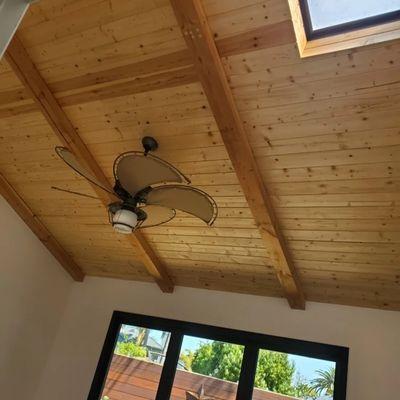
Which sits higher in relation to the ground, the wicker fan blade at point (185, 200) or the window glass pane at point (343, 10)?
the window glass pane at point (343, 10)

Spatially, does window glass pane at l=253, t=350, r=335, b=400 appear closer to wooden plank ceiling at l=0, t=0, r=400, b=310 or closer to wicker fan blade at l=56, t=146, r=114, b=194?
wooden plank ceiling at l=0, t=0, r=400, b=310

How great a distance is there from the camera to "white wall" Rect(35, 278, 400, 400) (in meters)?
3.14

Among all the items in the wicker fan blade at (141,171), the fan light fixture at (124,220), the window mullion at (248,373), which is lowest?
the window mullion at (248,373)

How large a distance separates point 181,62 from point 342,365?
2701 mm

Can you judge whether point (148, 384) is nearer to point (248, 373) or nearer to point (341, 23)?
point (248, 373)

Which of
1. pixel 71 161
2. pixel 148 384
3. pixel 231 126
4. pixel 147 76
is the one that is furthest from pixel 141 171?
pixel 148 384

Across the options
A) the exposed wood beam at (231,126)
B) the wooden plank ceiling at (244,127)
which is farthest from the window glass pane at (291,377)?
the exposed wood beam at (231,126)

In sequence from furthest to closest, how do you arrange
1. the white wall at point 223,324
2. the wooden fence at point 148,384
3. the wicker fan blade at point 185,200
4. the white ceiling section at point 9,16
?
the wooden fence at point 148,384, the white wall at point 223,324, the wicker fan blade at point 185,200, the white ceiling section at point 9,16

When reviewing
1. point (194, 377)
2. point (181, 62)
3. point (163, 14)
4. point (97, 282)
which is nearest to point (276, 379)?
point (194, 377)

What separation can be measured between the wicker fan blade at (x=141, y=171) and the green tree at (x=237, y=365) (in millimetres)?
2209

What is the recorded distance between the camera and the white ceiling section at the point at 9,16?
2.63 feet

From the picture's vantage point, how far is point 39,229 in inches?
170

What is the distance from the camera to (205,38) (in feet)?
7.12

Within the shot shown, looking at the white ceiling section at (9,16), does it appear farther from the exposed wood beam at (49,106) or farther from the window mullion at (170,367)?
the window mullion at (170,367)
